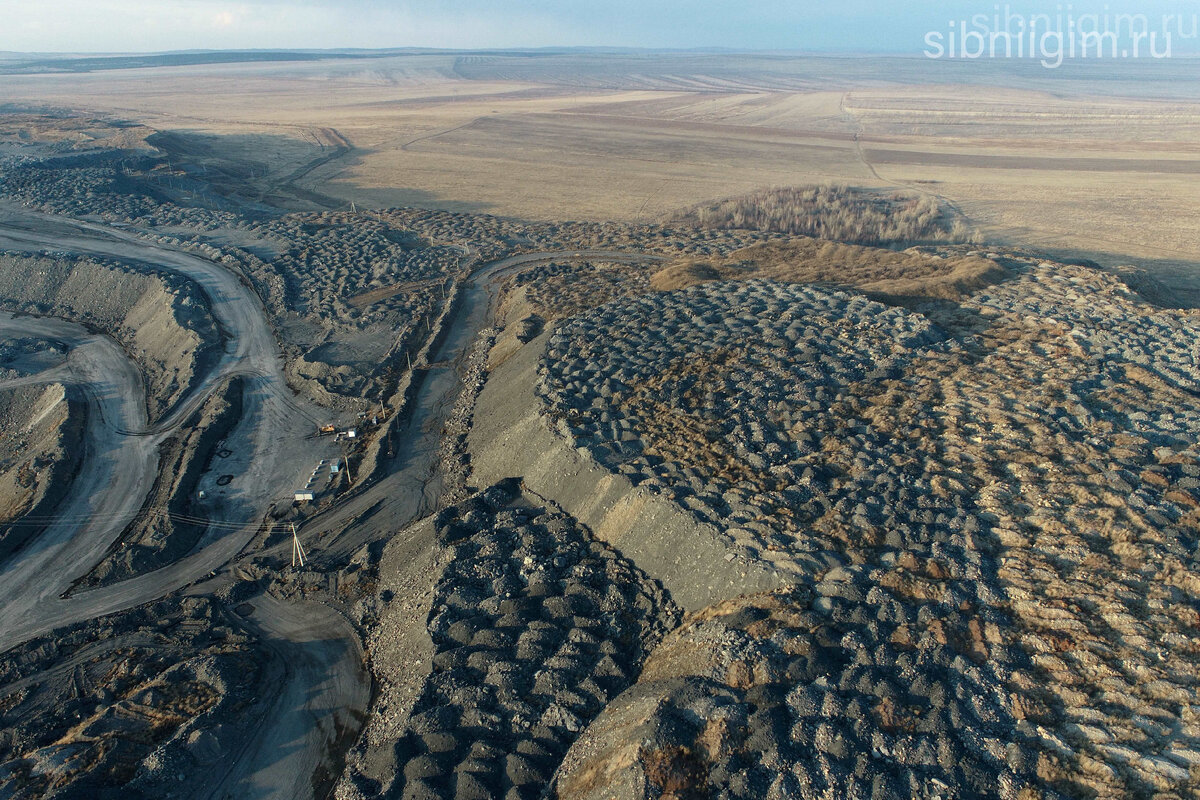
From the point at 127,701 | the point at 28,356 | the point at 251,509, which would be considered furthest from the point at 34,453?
the point at 127,701

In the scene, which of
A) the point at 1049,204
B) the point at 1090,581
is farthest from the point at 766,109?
the point at 1090,581

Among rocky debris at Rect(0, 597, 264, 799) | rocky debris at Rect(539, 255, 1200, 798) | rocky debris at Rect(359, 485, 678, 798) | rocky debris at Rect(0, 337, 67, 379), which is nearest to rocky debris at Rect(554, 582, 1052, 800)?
rocky debris at Rect(539, 255, 1200, 798)

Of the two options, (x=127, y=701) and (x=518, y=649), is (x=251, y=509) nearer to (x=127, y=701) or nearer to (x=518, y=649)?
(x=127, y=701)

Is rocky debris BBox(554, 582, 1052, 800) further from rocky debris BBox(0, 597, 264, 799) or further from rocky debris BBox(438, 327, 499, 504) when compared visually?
rocky debris BBox(438, 327, 499, 504)

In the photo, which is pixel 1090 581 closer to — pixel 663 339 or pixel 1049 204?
pixel 663 339

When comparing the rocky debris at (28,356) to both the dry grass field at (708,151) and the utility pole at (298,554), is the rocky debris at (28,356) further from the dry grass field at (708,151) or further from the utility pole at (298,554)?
the dry grass field at (708,151)

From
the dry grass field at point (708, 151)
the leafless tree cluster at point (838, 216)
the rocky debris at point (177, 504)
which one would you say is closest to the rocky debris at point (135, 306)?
the rocky debris at point (177, 504)
